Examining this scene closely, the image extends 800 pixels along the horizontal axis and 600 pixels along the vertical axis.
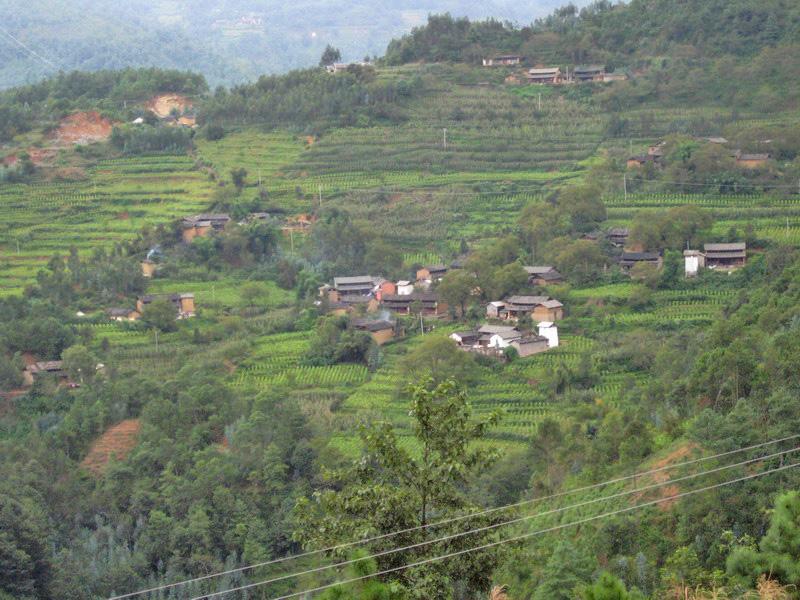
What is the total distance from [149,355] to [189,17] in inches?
3018

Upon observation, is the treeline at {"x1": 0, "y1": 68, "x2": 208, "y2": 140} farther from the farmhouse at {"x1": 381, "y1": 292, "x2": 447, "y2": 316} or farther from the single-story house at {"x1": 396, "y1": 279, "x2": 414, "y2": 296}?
the farmhouse at {"x1": 381, "y1": 292, "x2": 447, "y2": 316}

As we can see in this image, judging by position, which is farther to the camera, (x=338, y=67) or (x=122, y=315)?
(x=338, y=67)

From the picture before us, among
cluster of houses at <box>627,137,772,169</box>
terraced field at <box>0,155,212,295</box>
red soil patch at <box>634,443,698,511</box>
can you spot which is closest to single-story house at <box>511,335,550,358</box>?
red soil patch at <box>634,443,698,511</box>

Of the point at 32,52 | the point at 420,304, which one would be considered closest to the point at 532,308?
the point at 420,304

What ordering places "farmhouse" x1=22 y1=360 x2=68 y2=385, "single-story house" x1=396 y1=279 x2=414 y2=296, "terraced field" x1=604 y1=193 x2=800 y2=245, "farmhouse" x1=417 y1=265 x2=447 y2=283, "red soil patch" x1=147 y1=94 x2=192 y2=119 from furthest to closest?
"red soil patch" x1=147 y1=94 x2=192 y2=119 < "farmhouse" x1=417 y1=265 x2=447 y2=283 < "single-story house" x1=396 y1=279 x2=414 y2=296 < "terraced field" x1=604 y1=193 x2=800 y2=245 < "farmhouse" x1=22 y1=360 x2=68 y2=385

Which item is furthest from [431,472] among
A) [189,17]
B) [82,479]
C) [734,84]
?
[189,17]

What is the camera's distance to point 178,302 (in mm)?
25562

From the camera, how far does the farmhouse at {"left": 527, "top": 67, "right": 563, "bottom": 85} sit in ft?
118

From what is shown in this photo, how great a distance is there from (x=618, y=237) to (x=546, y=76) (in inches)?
440

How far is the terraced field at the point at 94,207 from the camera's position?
28.7 m

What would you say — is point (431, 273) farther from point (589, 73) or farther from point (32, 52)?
point (32, 52)

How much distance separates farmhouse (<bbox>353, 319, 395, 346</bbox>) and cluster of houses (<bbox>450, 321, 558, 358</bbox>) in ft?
4.67

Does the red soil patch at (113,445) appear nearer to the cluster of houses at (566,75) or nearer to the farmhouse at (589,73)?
the cluster of houses at (566,75)

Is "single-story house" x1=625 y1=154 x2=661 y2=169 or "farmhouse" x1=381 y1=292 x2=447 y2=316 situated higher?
"single-story house" x1=625 y1=154 x2=661 y2=169
